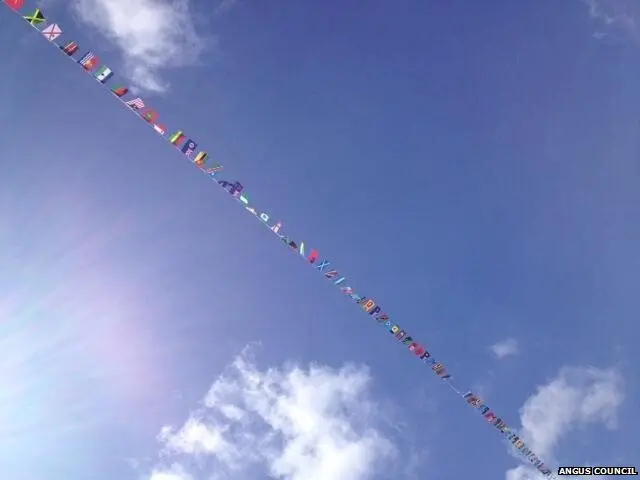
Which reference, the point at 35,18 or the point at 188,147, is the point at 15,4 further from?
the point at 188,147

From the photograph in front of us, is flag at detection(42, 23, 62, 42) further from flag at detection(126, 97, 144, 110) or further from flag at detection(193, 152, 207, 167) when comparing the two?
flag at detection(193, 152, 207, 167)

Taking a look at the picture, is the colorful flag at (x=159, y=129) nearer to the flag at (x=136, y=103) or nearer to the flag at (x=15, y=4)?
the flag at (x=136, y=103)

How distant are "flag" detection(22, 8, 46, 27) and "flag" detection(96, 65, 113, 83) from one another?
4.26 m

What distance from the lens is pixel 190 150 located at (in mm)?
36250

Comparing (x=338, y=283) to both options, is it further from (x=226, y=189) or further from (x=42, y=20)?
(x=42, y=20)

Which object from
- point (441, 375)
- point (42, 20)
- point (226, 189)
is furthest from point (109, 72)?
point (441, 375)

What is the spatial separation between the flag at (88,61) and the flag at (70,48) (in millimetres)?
666

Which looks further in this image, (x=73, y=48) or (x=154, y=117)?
(x=154, y=117)

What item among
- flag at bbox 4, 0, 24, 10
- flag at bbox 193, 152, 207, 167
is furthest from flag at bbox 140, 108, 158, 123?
flag at bbox 4, 0, 24, 10

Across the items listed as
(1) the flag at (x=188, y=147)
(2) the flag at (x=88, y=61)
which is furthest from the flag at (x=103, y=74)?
(1) the flag at (x=188, y=147)

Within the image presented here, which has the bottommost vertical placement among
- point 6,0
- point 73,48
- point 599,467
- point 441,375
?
point 6,0

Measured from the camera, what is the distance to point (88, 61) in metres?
32.0

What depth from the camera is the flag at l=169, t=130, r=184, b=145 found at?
1403 inches

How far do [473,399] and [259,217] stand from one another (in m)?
31.3
